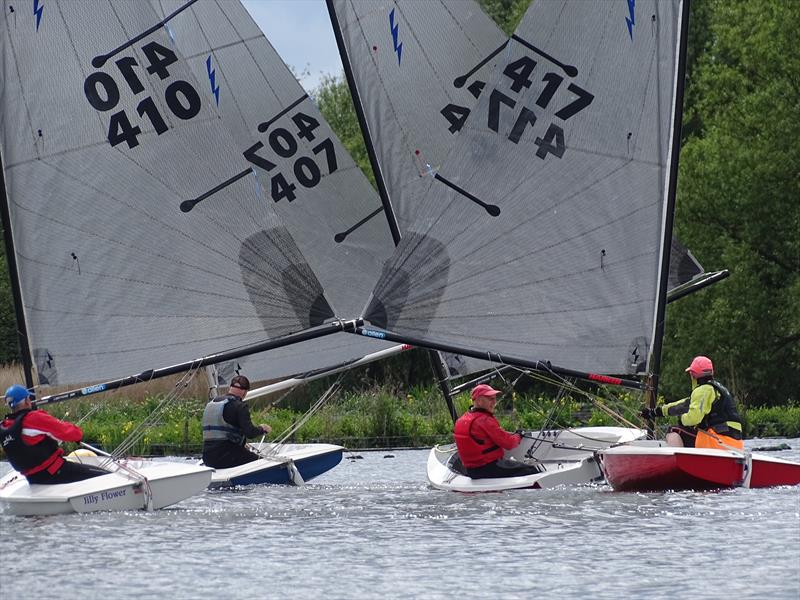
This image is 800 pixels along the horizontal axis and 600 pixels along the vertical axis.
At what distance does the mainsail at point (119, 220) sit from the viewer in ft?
57.7

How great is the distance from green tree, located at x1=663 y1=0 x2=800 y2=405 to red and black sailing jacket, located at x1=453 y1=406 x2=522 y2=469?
1607 centimetres

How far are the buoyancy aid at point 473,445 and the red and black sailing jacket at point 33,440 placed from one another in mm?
3906

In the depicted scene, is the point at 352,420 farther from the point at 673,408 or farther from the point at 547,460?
the point at 673,408

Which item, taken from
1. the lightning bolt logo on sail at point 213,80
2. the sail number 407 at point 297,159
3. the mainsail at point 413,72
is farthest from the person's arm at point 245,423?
the lightning bolt logo on sail at point 213,80

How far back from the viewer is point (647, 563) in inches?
476

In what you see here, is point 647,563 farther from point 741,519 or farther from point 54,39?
point 54,39

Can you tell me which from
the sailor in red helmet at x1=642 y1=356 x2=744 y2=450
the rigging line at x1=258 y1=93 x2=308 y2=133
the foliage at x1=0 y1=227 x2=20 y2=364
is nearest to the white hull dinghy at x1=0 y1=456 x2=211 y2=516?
the sailor in red helmet at x1=642 y1=356 x2=744 y2=450

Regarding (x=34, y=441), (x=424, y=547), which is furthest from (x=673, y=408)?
(x=34, y=441)

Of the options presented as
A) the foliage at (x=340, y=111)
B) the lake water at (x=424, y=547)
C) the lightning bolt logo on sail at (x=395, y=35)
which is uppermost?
the foliage at (x=340, y=111)

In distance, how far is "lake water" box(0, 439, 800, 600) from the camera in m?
11.4

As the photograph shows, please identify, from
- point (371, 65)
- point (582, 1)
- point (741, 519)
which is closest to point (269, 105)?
point (371, 65)

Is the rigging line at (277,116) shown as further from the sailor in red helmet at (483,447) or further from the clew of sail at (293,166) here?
the sailor in red helmet at (483,447)

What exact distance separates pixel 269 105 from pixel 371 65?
1.89 metres

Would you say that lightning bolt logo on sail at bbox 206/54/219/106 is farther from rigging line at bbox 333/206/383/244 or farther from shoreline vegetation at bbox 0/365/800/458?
shoreline vegetation at bbox 0/365/800/458
